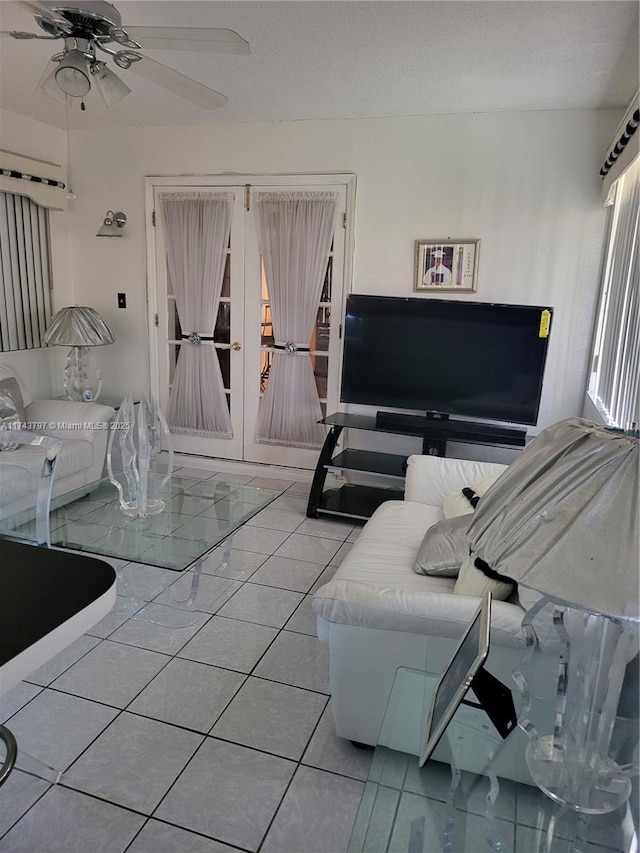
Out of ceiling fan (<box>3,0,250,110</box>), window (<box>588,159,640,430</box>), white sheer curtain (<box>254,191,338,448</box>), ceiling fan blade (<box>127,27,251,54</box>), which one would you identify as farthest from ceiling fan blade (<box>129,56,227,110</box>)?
window (<box>588,159,640,430</box>)

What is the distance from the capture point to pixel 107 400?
4797 millimetres

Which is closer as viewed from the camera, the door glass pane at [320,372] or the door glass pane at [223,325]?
the door glass pane at [320,372]

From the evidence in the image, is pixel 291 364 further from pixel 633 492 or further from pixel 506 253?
pixel 633 492

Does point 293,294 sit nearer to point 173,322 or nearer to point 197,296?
point 197,296

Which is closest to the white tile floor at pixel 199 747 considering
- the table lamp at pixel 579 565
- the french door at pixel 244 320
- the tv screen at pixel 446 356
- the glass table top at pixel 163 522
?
the table lamp at pixel 579 565

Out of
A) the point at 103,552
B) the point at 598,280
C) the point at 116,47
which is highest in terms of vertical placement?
the point at 116,47

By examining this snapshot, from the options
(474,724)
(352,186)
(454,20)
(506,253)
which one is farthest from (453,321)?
(474,724)

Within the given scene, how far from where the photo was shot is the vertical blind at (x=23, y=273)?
4195mm

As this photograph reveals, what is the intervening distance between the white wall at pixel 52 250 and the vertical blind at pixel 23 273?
0.25 ft

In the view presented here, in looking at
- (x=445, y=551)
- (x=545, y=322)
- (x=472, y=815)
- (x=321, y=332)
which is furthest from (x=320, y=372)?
(x=472, y=815)

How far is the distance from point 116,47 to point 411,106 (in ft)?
5.71

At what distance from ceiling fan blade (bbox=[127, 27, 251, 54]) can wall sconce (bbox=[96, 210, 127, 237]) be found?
101 inches

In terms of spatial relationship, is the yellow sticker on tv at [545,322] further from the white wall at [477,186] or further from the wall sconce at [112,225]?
the wall sconce at [112,225]

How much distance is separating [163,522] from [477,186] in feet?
9.33
